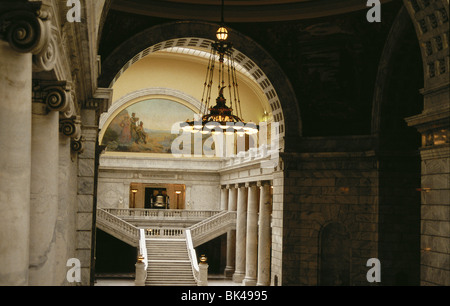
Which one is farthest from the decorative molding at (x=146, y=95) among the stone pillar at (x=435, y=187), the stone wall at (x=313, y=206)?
the stone pillar at (x=435, y=187)

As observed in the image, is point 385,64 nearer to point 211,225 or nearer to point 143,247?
point 143,247

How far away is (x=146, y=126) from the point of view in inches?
1385

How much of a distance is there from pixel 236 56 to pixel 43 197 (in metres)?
13.2

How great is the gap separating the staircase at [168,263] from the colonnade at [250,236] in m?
2.82

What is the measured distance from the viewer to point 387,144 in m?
16.7

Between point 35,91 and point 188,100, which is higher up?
point 188,100

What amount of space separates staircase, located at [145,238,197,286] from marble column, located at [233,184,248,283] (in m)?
2.72

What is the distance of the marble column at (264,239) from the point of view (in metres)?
25.5

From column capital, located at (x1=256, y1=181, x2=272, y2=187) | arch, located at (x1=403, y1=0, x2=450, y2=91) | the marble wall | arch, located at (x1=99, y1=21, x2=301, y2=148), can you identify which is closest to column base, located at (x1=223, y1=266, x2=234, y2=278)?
the marble wall

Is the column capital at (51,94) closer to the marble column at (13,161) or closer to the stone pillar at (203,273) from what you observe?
the marble column at (13,161)

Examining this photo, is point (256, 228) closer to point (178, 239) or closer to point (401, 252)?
point (178, 239)
